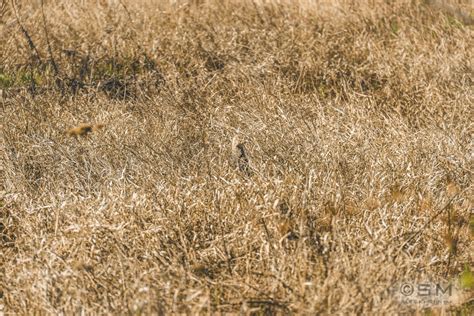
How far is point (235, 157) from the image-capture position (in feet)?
12.3

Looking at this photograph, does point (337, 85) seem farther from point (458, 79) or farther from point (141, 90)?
point (141, 90)

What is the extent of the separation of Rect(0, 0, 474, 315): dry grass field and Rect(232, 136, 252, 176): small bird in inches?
1.0

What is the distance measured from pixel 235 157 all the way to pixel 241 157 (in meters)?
0.03

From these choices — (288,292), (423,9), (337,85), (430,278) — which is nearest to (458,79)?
(337,85)

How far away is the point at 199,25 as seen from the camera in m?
5.92

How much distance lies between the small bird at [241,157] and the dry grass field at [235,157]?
3 centimetres

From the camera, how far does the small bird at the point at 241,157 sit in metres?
3.66
